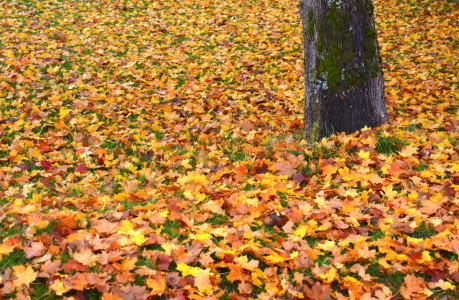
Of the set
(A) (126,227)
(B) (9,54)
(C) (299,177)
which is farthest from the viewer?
(B) (9,54)

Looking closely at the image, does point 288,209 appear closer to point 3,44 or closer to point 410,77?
point 410,77

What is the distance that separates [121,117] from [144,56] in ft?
8.59

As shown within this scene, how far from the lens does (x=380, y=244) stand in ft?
8.84

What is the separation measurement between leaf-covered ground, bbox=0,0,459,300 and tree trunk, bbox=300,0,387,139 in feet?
1.04

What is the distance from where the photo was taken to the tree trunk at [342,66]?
4.52 metres

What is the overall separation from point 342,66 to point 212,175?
6.13ft

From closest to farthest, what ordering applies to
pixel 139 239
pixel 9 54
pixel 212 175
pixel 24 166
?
1. pixel 139 239
2. pixel 212 175
3. pixel 24 166
4. pixel 9 54

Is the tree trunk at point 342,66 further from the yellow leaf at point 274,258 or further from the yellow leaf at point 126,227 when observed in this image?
A: the yellow leaf at point 126,227

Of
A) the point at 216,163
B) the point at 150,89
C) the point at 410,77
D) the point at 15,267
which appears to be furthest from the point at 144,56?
the point at 15,267

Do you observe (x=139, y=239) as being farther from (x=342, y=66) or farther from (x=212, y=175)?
(x=342, y=66)

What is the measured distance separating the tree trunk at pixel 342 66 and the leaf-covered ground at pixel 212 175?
32 cm

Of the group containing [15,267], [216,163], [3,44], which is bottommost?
[216,163]

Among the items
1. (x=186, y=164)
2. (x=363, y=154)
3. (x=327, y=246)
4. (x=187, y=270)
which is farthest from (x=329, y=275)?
(x=186, y=164)

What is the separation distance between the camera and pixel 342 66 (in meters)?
4.55
